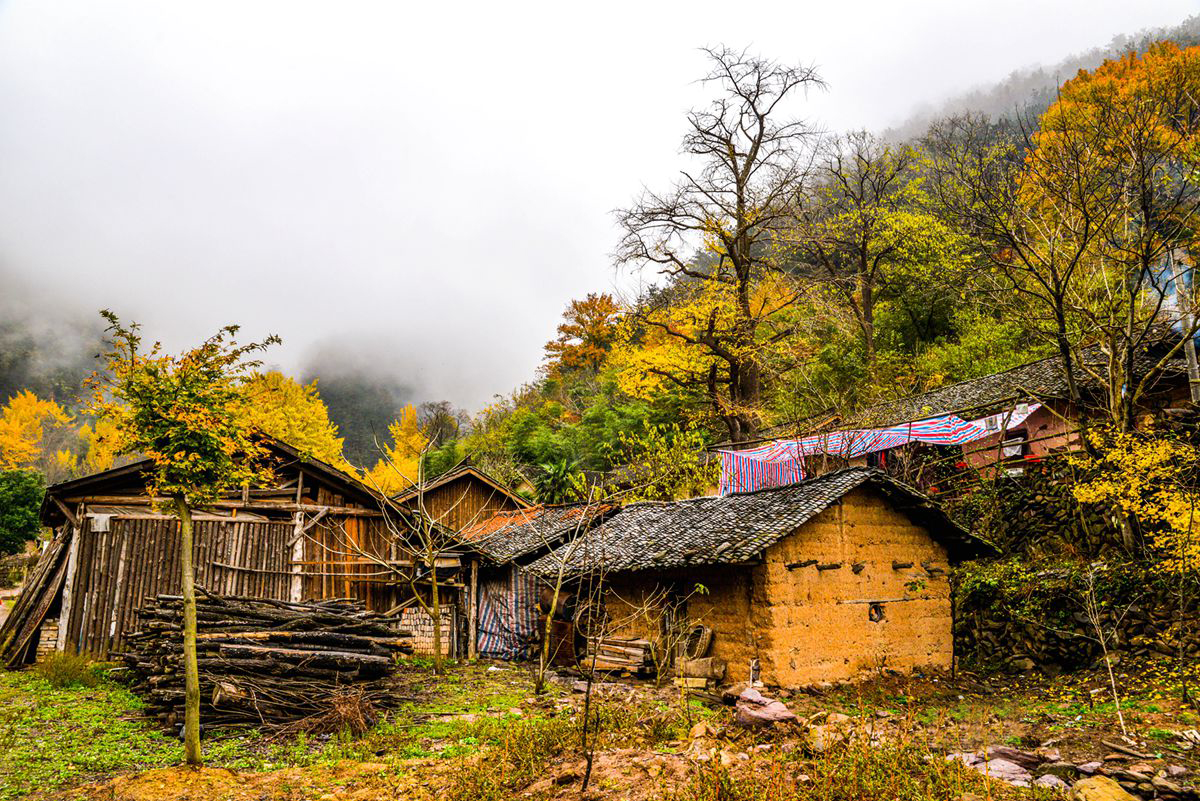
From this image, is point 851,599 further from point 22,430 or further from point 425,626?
point 22,430

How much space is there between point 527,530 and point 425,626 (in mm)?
4042

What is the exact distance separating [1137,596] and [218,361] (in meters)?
15.3

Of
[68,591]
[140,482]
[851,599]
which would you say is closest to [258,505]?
[140,482]

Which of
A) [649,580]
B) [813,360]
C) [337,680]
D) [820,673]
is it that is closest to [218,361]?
[337,680]

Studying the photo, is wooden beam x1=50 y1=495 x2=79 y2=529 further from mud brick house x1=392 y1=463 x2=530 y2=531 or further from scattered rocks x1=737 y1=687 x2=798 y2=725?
scattered rocks x1=737 y1=687 x2=798 y2=725

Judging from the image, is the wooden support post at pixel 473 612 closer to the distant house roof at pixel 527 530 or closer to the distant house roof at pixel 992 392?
the distant house roof at pixel 527 530

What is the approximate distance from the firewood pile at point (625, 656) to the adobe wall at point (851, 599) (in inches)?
115

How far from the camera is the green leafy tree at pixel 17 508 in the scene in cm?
3356

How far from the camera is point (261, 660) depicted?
10.1 meters

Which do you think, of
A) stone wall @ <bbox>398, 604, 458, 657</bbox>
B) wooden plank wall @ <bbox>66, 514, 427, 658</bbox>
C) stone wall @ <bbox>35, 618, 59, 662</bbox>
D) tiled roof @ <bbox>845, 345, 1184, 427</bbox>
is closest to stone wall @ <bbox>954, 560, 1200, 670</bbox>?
tiled roof @ <bbox>845, 345, 1184, 427</bbox>

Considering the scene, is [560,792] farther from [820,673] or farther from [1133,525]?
[1133,525]

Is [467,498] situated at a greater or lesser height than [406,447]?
lesser

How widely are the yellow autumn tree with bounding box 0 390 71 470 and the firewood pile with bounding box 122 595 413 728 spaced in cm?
4239

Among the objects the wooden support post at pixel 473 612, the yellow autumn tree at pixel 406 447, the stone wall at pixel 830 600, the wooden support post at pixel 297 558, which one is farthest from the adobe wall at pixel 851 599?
the yellow autumn tree at pixel 406 447
